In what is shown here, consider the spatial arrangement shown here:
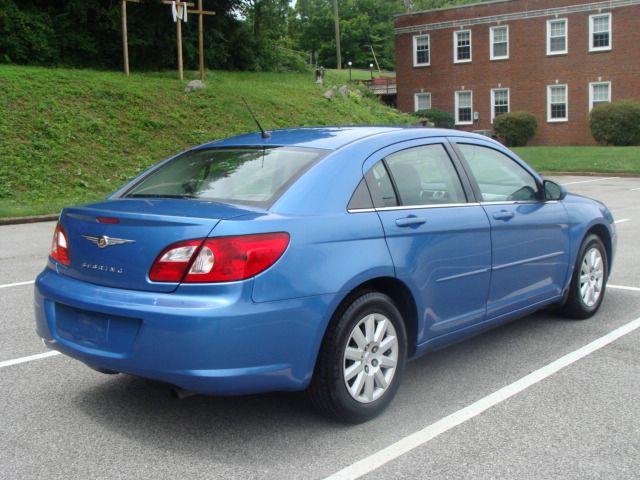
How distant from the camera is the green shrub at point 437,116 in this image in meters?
41.7

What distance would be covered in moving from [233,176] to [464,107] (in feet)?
135

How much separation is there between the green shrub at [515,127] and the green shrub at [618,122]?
410 centimetres

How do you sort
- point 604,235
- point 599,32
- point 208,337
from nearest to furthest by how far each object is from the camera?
point 208,337, point 604,235, point 599,32

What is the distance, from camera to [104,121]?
2098 centimetres

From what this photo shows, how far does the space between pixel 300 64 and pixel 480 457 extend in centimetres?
3478

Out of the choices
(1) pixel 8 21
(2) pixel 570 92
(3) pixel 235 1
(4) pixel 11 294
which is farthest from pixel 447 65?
(4) pixel 11 294

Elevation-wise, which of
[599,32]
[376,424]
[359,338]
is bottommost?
[376,424]

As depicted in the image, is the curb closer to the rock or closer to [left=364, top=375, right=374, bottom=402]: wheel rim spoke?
the rock

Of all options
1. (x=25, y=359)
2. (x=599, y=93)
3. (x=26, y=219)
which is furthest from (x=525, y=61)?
(x=25, y=359)

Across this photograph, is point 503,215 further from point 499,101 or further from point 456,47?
point 456,47

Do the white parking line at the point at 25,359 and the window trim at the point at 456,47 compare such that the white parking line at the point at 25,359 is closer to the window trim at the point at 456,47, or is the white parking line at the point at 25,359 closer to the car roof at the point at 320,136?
the car roof at the point at 320,136

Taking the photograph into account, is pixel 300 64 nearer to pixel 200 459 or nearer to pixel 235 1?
pixel 235 1

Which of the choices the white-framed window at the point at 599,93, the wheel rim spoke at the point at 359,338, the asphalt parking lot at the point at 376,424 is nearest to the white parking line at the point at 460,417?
the asphalt parking lot at the point at 376,424

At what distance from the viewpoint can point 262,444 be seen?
3.86 meters
